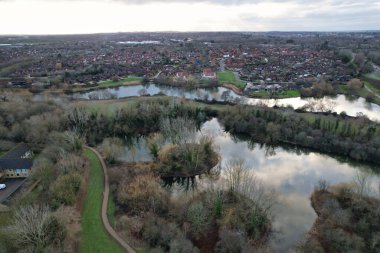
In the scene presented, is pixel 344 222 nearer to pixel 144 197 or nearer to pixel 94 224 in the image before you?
pixel 144 197

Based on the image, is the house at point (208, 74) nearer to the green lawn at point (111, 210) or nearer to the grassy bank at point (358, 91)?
the grassy bank at point (358, 91)

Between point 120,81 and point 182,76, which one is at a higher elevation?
point 182,76

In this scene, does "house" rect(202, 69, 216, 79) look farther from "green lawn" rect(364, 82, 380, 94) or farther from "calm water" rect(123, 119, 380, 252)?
"green lawn" rect(364, 82, 380, 94)

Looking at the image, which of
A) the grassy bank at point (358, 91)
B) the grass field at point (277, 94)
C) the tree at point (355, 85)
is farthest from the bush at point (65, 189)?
the tree at point (355, 85)

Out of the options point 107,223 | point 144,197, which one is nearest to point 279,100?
point 144,197

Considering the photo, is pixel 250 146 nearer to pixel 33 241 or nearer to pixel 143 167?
pixel 143 167

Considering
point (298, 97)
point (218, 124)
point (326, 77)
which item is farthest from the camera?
point (326, 77)

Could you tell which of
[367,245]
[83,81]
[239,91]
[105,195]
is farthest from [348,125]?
[83,81]
